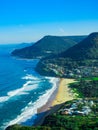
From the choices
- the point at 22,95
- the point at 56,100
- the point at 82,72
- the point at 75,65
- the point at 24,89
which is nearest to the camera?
the point at 56,100

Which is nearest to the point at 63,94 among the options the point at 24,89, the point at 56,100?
the point at 56,100

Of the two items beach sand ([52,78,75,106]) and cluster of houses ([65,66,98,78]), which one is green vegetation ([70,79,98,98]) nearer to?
beach sand ([52,78,75,106])

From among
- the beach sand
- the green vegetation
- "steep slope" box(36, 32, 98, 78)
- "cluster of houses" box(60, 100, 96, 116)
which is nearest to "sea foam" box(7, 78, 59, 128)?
the beach sand

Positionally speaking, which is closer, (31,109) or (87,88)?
(31,109)

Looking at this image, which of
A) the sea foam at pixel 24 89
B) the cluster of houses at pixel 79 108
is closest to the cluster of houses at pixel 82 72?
the sea foam at pixel 24 89

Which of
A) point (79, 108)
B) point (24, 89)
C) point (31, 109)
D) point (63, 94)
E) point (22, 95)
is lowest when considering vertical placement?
point (31, 109)

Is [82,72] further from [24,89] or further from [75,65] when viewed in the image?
[24,89]

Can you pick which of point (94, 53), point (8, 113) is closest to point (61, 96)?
point (8, 113)
